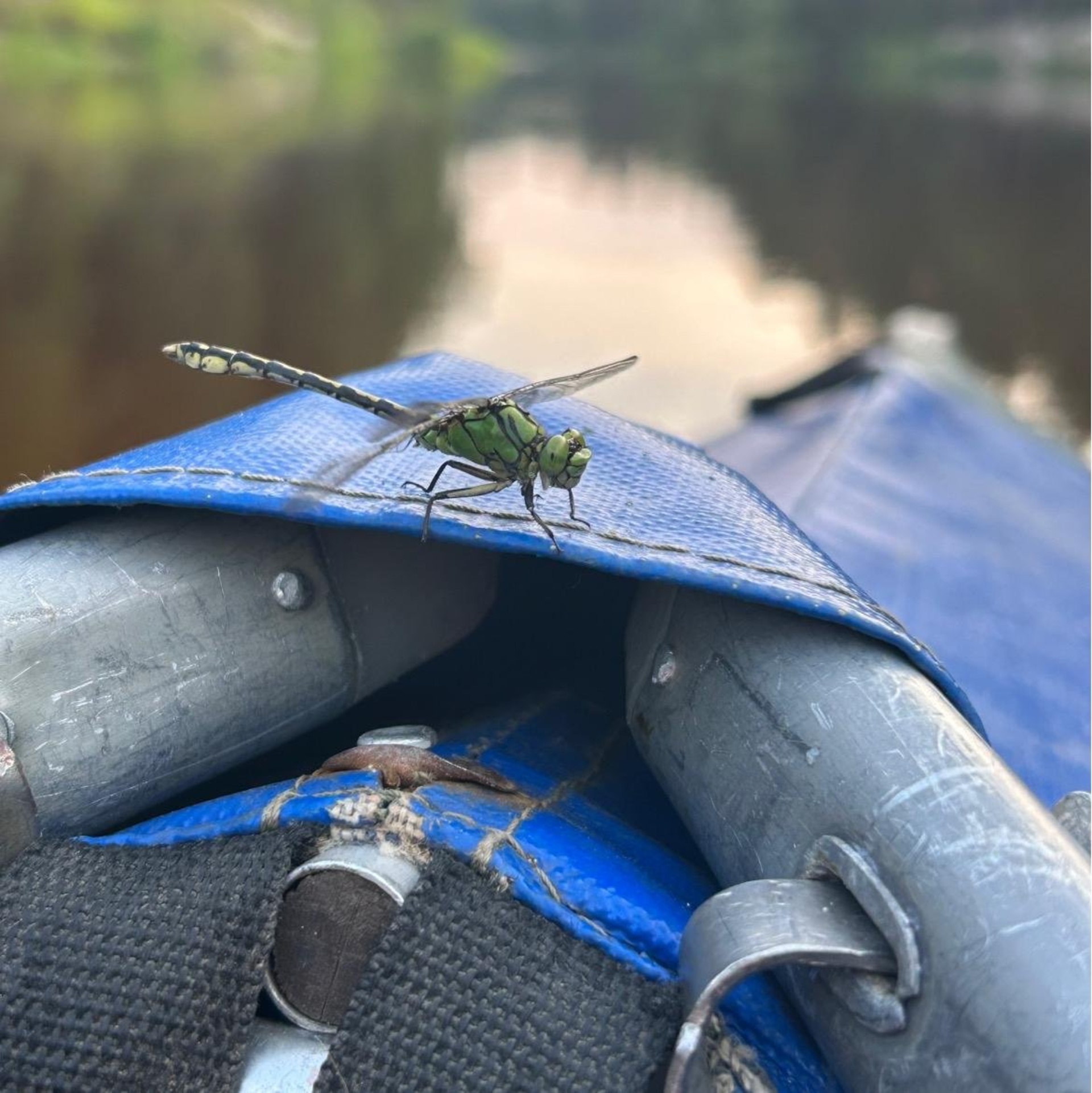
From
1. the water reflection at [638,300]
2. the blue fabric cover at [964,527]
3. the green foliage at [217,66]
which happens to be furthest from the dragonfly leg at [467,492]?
the green foliage at [217,66]

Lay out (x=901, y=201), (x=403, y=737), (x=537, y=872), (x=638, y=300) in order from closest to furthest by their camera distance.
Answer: (x=537, y=872) → (x=403, y=737) → (x=638, y=300) → (x=901, y=201)

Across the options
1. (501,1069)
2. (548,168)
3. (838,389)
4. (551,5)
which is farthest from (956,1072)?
(551,5)

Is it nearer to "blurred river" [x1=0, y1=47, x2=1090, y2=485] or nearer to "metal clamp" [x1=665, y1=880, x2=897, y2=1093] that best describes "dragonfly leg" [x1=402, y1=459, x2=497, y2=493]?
"metal clamp" [x1=665, y1=880, x2=897, y2=1093]

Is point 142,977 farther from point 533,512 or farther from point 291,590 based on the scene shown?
point 533,512

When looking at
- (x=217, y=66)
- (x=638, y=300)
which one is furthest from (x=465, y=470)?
(x=217, y=66)

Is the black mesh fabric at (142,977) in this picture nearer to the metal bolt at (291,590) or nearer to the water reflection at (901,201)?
the metal bolt at (291,590)

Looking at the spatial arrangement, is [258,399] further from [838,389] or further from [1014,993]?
[1014,993]

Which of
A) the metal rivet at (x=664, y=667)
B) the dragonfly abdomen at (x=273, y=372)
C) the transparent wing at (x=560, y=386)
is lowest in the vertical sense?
the metal rivet at (x=664, y=667)
